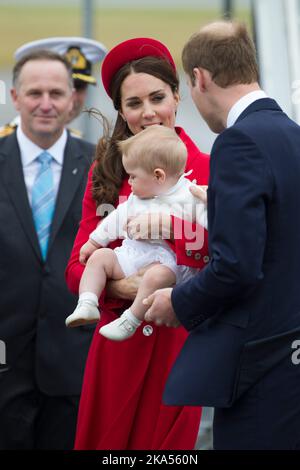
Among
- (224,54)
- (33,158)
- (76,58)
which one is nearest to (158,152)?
(224,54)

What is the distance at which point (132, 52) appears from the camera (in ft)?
11.4

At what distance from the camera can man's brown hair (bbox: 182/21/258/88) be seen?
278 centimetres

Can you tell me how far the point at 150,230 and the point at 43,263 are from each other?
1.70 metres

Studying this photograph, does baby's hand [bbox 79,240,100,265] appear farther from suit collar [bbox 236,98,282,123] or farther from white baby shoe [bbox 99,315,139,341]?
suit collar [bbox 236,98,282,123]

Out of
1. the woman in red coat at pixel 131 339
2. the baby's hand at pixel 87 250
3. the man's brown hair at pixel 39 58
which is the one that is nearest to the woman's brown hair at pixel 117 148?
the woman in red coat at pixel 131 339

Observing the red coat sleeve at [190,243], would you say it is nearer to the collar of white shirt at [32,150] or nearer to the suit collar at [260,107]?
the suit collar at [260,107]

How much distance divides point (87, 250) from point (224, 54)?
91 centimetres

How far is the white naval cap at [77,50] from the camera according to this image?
6.02 meters

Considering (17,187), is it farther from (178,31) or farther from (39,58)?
(178,31)

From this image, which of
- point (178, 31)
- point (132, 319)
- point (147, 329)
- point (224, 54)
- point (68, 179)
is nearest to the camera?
point (224, 54)

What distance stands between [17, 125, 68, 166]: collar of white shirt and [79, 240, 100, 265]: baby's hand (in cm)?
165

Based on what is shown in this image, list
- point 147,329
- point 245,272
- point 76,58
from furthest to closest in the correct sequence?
point 76,58, point 147,329, point 245,272

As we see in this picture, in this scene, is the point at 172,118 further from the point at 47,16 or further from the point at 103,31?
the point at 47,16
